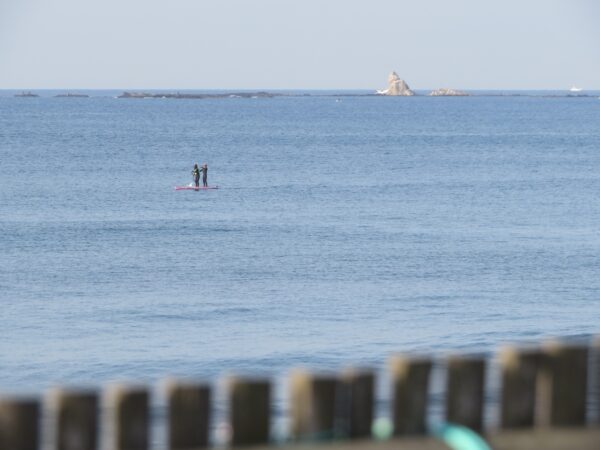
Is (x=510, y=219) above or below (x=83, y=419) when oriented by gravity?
below

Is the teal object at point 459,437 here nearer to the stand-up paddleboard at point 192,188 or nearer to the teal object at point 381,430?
the teal object at point 381,430

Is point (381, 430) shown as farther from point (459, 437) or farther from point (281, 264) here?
point (281, 264)

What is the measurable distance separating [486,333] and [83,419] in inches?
1209

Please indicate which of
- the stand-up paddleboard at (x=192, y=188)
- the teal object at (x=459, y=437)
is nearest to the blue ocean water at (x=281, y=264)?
the stand-up paddleboard at (x=192, y=188)

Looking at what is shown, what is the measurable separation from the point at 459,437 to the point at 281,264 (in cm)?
4374

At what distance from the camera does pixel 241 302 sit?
40.0m

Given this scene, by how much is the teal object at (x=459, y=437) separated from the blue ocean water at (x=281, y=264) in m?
24.1

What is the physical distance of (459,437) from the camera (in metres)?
4.98

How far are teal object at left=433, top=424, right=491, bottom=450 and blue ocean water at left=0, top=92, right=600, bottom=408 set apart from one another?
24.1 metres

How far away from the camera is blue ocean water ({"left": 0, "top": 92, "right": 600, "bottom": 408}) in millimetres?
32625

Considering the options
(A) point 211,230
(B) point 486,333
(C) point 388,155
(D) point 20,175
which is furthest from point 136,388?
(C) point 388,155

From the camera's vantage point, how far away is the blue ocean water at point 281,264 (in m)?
32.6

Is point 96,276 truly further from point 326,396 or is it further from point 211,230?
point 326,396

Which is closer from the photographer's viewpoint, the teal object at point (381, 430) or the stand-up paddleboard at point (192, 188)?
the teal object at point (381, 430)
